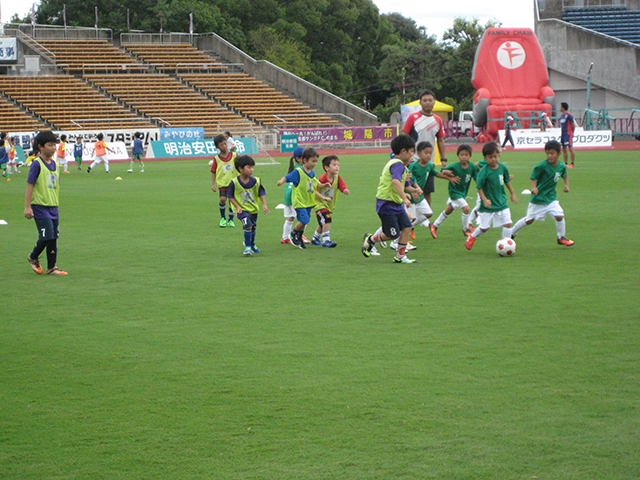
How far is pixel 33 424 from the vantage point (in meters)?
5.17

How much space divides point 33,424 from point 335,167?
25.0ft

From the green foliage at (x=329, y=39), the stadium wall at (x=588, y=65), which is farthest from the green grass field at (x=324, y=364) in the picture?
the green foliage at (x=329, y=39)

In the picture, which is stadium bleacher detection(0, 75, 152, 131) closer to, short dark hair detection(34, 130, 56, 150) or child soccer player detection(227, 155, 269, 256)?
child soccer player detection(227, 155, 269, 256)

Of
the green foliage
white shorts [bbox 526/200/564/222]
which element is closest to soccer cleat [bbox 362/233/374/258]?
white shorts [bbox 526/200/564/222]

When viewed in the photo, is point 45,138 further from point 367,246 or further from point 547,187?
point 547,187

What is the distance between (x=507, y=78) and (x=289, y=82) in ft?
60.2

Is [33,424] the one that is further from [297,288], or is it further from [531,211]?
[531,211]

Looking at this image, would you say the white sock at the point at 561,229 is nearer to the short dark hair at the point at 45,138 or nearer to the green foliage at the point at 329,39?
the short dark hair at the point at 45,138

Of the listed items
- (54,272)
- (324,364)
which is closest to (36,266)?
(54,272)

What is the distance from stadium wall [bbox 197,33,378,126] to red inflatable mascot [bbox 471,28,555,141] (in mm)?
11904

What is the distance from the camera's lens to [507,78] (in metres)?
48.1

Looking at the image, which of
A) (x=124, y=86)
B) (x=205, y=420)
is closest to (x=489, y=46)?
(x=124, y=86)

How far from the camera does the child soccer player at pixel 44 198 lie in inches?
408

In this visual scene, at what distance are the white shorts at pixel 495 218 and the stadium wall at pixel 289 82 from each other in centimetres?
4656
